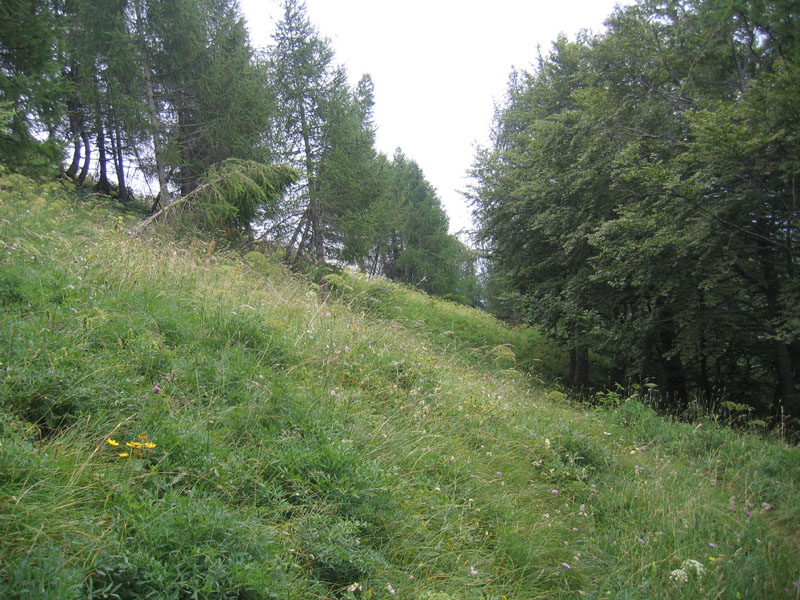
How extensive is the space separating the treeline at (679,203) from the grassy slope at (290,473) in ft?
→ 14.7

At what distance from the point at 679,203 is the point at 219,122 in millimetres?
12355

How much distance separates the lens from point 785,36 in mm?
4949

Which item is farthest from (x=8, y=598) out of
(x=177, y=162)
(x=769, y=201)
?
(x=177, y=162)

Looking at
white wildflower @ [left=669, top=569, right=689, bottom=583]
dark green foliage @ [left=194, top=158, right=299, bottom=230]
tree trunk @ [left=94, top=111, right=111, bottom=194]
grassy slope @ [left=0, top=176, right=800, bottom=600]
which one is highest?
tree trunk @ [left=94, top=111, right=111, bottom=194]

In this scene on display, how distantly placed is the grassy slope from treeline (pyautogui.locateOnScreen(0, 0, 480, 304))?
6141mm

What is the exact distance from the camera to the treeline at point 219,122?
1015 cm

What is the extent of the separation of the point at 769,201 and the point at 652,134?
2.97m

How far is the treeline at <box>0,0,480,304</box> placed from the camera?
10148 mm

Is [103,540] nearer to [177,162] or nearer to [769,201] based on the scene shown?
[769,201]

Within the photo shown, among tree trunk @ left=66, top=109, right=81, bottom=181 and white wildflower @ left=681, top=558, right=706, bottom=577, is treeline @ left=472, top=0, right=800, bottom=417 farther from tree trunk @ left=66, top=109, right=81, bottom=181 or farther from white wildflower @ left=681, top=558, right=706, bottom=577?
tree trunk @ left=66, top=109, right=81, bottom=181

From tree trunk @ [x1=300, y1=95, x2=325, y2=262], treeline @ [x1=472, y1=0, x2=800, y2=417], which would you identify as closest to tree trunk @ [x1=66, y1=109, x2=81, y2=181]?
tree trunk @ [x1=300, y1=95, x2=325, y2=262]

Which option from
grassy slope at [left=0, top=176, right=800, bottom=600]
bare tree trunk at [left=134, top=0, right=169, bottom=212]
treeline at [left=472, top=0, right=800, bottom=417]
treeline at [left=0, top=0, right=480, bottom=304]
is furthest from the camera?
bare tree trunk at [left=134, top=0, right=169, bottom=212]

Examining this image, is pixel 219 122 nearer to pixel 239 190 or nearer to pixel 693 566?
pixel 239 190

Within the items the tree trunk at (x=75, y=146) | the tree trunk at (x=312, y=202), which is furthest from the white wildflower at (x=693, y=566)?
the tree trunk at (x=75, y=146)
